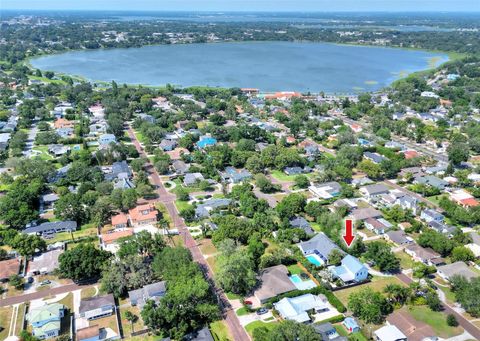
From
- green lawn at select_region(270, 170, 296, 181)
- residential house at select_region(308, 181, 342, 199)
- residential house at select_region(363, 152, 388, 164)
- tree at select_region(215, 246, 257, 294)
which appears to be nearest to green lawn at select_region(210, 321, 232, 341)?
tree at select_region(215, 246, 257, 294)

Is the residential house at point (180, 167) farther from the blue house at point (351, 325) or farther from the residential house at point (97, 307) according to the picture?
the blue house at point (351, 325)

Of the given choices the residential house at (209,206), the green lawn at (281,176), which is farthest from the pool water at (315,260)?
the green lawn at (281,176)

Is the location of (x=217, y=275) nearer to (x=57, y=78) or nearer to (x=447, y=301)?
(x=447, y=301)

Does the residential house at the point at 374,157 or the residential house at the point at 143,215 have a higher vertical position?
the residential house at the point at 374,157

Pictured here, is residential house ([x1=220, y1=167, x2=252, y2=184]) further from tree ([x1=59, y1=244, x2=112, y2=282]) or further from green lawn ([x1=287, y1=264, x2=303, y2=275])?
tree ([x1=59, y1=244, x2=112, y2=282])

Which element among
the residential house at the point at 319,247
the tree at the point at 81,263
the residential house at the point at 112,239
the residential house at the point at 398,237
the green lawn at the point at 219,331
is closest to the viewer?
the green lawn at the point at 219,331
